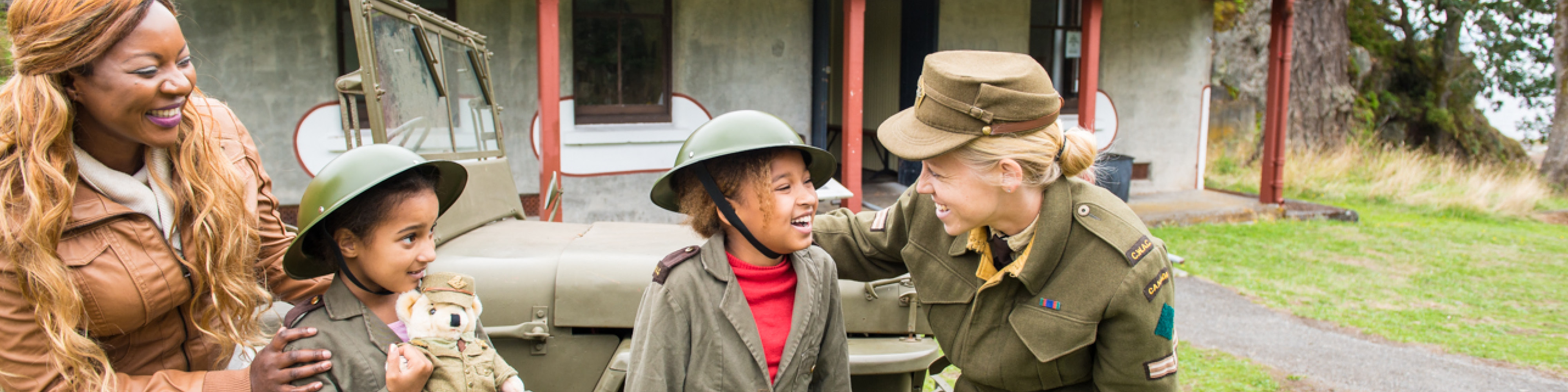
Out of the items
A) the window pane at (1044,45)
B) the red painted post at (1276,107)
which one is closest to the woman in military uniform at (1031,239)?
the window pane at (1044,45)

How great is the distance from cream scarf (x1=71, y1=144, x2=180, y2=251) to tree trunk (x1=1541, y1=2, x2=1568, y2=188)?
54.2ft

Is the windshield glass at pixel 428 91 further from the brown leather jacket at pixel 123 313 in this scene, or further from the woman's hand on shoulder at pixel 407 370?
the woman's hand on shoulder at pixel 407 370

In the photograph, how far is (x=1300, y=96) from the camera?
53.7 feet

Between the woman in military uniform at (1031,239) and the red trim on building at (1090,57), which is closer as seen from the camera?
the woman in military uniform at (1031,239)

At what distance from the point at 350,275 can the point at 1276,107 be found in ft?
33.8

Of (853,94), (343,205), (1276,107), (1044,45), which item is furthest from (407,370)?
(1276,107)

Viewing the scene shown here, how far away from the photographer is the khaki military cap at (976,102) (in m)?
1.87

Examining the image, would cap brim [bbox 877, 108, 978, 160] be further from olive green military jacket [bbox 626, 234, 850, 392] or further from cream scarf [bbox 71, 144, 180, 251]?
cream scarf [bbox 71, 144, 180, 251]

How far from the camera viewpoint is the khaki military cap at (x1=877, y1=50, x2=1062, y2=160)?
1867 millimetres

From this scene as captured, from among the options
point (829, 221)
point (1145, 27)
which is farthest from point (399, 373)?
point (1145, 27)

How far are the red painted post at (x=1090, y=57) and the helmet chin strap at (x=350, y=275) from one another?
779 cm

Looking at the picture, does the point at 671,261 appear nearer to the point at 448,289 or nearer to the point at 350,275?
the point at 448,289

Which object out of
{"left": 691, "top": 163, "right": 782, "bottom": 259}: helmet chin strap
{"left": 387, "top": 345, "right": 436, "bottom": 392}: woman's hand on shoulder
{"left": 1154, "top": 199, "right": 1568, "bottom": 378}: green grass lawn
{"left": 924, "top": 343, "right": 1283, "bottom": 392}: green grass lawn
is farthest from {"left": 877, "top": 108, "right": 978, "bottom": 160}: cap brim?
{"left": 1154, "top": 199, "right": 1568, "bottom": 378}: green grass lawn

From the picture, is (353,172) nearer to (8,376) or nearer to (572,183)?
(8,376)
